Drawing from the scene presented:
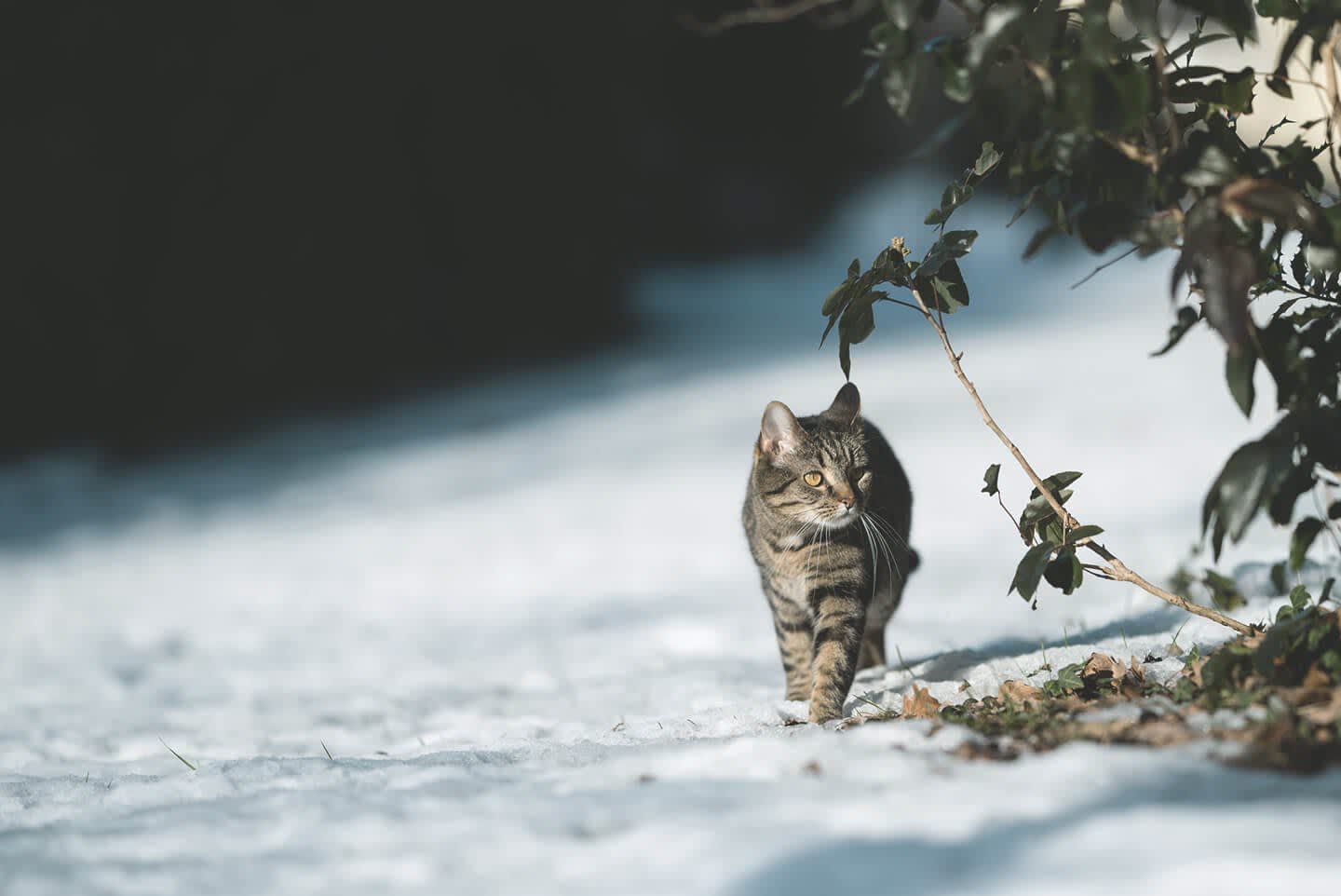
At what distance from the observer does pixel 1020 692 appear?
8.48 feet

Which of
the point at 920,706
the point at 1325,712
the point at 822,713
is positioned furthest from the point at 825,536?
the point at 1325,712

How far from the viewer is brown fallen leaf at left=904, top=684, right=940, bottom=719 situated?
8.26 feet

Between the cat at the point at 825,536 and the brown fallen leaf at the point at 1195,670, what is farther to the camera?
the cat at the point at 825,536

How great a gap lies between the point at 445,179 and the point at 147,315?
10.9 ft

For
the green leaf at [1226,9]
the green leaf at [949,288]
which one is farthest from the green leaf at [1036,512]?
the green leaf at [1226,9]

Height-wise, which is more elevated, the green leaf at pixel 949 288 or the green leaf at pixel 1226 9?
the green leaf at pixel 1226 9

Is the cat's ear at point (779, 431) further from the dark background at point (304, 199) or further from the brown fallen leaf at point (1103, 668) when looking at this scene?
the dark background at point (304, 199)

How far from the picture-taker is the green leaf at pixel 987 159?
237cm

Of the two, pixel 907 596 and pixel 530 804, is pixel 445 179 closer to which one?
pixel 907 596

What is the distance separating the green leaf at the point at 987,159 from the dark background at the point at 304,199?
→ 933cm

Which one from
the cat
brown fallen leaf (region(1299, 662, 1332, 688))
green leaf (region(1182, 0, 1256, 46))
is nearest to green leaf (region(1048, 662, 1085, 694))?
brown fallen leaf (region(1299, 662, 1332, 688))

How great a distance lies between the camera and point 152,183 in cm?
1031

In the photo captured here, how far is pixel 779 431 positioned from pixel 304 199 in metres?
8.86

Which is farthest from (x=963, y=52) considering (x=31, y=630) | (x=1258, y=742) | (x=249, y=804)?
(x=31, y=630)
